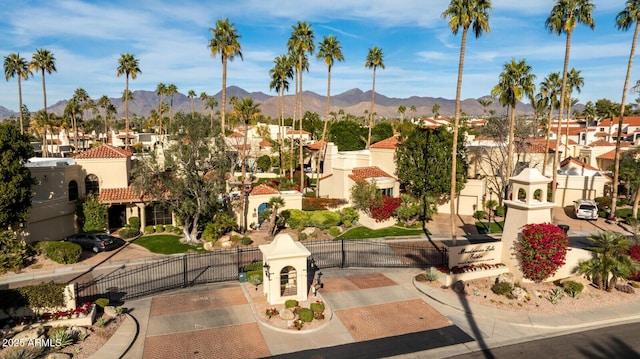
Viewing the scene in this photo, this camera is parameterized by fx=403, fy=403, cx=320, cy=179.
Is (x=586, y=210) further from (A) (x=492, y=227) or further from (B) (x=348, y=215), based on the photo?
(B) (x=348, y=215)

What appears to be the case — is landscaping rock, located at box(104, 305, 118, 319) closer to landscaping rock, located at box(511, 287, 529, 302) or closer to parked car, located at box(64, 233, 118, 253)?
parked car, located at box(64, 233, 118, 253)

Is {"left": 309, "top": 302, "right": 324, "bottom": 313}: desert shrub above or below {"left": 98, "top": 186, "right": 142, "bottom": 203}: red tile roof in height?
below

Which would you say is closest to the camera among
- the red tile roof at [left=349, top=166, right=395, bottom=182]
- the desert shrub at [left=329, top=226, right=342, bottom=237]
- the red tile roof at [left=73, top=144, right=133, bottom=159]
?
the red tile roof at [left=73, top=144, right=133, bottom=159]

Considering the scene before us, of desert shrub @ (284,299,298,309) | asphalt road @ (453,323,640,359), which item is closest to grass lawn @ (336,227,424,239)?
desert shrub @ (284,299,298,309)

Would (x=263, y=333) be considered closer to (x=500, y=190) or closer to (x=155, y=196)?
(x=155, y=196)

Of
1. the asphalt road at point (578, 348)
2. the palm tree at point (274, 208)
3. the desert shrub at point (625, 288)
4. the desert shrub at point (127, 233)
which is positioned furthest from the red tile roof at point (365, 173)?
the asphalt road at point (578, 348)

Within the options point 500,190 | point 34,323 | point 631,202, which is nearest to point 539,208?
point 500,190
